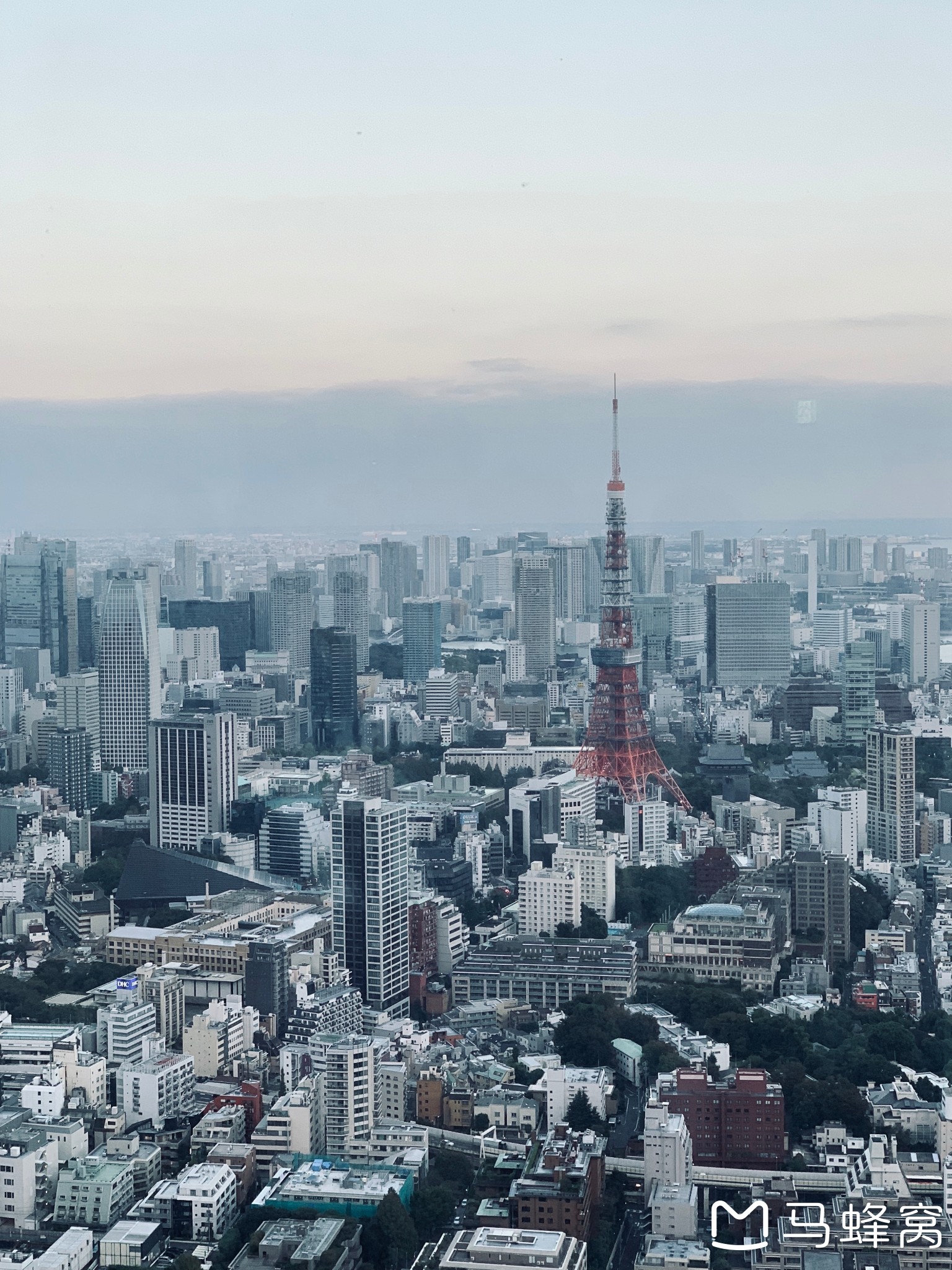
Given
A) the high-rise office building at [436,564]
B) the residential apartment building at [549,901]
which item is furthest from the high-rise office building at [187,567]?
the residential apartment building at [549,901]

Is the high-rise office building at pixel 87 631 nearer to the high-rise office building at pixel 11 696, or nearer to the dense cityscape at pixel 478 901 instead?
the dense cityscape at pixel 478 901

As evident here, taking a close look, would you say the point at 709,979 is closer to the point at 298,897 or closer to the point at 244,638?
the point at 298,897

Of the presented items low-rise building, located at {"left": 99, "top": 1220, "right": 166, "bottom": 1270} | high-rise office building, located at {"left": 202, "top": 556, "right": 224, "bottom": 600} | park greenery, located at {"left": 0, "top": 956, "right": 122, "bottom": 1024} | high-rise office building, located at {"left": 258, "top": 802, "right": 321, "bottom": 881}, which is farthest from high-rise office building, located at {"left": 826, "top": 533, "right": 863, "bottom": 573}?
low-rise building, located at {"left": 99, "top": 1220, "right": 166, "bottom": 1270}

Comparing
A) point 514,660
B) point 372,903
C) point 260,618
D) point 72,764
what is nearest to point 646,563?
point 514,660

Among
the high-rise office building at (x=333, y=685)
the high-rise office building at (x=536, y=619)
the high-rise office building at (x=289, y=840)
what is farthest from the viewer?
the high-rise office building at (x=536, y=619)

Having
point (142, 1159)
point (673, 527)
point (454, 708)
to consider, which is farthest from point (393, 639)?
point (142, 1159)

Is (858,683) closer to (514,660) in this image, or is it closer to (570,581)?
(570,581)
